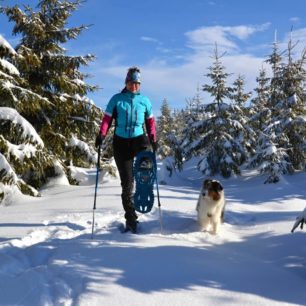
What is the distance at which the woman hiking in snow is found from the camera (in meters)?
7.13

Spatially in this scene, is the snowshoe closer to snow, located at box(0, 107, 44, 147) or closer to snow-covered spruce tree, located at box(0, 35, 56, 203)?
snow-covered spruce tree, located at box(0, 35, 56, 203)

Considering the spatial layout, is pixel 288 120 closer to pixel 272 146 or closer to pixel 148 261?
pixel 272 146

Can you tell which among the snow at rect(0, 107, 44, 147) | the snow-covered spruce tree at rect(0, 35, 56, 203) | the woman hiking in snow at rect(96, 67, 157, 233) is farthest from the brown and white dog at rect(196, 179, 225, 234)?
the snow at rect(0, 107, 44, 147)

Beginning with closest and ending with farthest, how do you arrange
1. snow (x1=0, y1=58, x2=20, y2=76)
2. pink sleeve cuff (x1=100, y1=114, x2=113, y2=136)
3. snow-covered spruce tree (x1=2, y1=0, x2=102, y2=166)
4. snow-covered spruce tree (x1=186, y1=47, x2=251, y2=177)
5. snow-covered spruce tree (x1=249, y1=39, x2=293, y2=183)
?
pink sleeve cuff (x1=100, y1=114, x2=113, y2=136)
snow (x1=0, y1=58, x2=20, y2=76)
snow-covered spruce tree (x1=2, y1=0, x2=102, y2=166)
snow-covered spruce tree (x1=249, y1=39, x2=293, y2=183)
snow-covered spruce tree (x1=186, y1=47, x2=251, y2=177)

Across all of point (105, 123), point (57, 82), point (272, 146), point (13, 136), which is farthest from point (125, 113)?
point (272, 146)

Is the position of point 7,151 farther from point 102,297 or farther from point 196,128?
point 196,128

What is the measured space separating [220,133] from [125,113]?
16882 millimetres

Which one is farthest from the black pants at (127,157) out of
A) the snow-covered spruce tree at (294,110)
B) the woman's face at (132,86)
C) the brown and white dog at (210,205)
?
the snow-covered spruce tree at (294,110)

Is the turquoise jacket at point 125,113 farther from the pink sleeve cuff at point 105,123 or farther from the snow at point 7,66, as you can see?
the snow at point 7,66

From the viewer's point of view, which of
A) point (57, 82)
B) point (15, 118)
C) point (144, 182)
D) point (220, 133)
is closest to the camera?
point (144, 182)

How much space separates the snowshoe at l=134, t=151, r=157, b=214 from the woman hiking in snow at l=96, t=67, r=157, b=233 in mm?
285

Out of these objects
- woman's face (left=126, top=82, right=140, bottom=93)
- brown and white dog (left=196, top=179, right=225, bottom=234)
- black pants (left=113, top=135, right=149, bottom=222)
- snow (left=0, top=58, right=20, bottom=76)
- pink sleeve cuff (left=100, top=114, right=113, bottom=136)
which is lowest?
brown and white dog (left=196, top=179, right=225, bottom=234)

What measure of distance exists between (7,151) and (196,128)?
1467cm

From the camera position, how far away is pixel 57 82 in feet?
48.6
